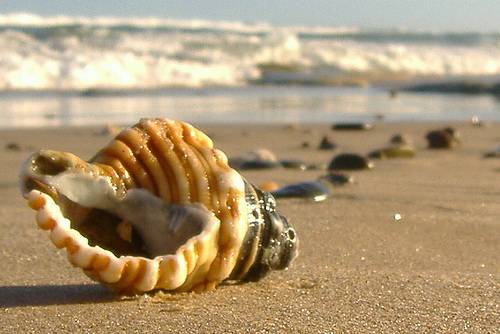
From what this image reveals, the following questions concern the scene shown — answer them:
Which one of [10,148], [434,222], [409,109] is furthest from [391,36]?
[434,222]

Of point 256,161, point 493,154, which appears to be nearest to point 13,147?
point 256,161

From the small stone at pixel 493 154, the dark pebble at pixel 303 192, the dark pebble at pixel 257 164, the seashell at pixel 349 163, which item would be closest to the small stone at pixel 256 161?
the dark pebble at pixel 257 164

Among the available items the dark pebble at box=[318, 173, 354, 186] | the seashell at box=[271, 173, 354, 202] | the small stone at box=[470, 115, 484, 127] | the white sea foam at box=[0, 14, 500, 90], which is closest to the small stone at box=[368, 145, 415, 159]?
the dark pebble at box=[318, 173, 354, 186]

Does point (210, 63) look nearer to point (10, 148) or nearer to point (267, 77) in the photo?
point (267, 77)

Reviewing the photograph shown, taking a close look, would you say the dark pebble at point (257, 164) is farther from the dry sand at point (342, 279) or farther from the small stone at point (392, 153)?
the small stone at point (392, 153)

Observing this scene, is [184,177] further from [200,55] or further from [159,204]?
[200,55]

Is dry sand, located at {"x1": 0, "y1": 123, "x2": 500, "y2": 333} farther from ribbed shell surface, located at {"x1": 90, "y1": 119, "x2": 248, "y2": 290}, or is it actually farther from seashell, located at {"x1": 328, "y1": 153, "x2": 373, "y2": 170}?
seashell, located at {"x1": 328, "y1": 153, "x2": 373, "y2": 170}

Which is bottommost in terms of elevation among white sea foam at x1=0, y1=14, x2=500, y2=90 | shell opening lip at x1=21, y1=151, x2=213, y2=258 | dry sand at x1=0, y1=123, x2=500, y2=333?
white sea foam at x1=0, y1=14, x2=500, y2=90
